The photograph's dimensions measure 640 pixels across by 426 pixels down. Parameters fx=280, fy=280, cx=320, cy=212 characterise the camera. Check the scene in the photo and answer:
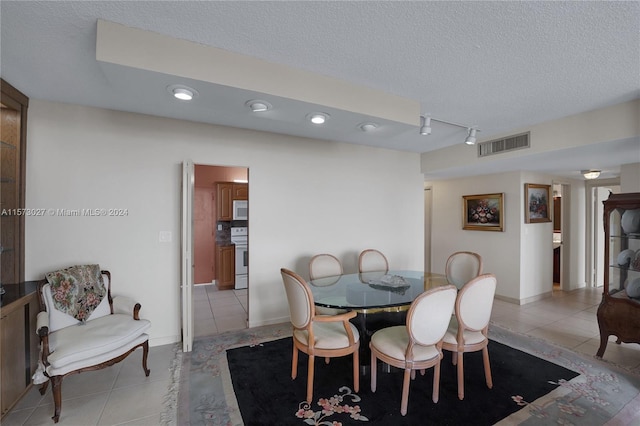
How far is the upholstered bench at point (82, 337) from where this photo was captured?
6.36 feet

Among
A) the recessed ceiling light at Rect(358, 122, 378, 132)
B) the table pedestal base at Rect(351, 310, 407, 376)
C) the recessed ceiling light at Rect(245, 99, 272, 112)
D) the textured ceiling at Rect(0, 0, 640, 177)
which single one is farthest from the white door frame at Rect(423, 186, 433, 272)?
the recessed ceiling light at Rect(245, 99, 272, 112)

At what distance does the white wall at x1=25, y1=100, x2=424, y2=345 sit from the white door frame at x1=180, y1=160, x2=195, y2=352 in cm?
36

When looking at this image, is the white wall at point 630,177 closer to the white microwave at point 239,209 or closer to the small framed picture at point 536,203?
the small framed picture at point 536,203

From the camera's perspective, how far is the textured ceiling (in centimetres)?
152

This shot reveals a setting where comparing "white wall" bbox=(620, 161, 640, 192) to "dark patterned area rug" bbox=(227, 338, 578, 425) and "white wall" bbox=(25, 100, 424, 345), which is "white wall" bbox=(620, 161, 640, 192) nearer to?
"dark patterned area rug" bbox=(227, 338, 578, 425)

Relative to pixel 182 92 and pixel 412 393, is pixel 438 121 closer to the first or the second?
pixel 182 92

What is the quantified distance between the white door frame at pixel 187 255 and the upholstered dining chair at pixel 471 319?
7.97ft

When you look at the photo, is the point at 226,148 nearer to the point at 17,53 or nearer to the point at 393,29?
the point at 17,53

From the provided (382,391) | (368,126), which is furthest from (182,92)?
(382,391)

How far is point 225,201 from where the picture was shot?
5.61 m

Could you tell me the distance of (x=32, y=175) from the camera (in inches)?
104

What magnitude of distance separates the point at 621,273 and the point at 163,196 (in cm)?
499

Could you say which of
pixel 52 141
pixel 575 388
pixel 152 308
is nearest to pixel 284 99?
pixel 52 141

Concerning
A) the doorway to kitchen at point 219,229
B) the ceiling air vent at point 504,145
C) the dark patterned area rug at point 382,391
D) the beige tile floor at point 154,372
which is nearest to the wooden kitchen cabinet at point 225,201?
the doorway to kitchen at point 219,229
